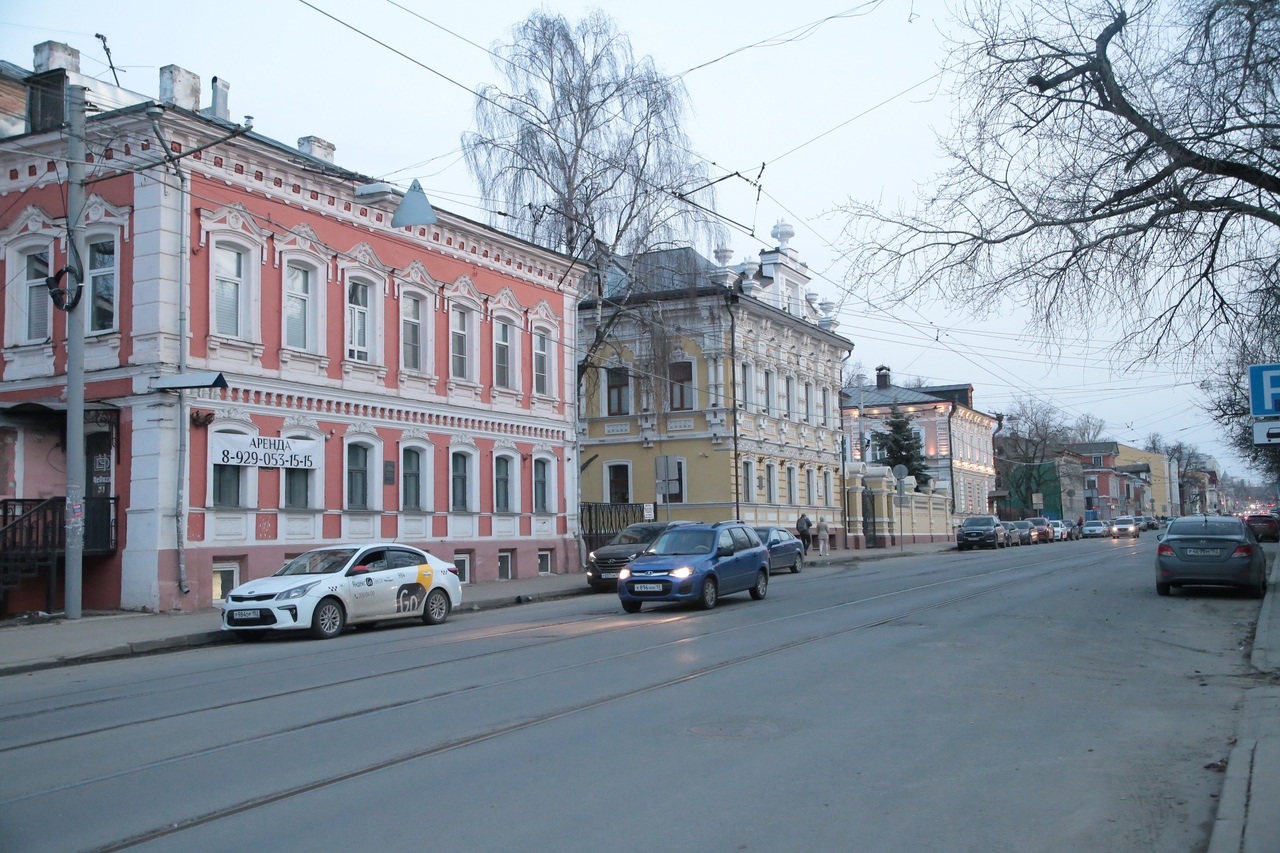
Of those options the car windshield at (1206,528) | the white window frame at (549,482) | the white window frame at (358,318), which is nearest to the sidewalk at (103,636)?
the white window frame at (358,318)

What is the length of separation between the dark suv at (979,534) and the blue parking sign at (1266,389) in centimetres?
4458

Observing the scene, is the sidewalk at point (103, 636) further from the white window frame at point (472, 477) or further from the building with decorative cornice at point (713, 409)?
the building with decorative cornice at point (713, 409)

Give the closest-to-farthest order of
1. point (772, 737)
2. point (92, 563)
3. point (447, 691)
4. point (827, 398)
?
point (772, 737) < point (447, 691) < point (92, 563) < point (827, 398)

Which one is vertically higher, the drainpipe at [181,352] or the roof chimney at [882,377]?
the roof chimney at [882,377]

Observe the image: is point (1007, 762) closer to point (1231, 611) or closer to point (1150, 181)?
point (1150, 181)

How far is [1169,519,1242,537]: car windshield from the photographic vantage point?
21281mm

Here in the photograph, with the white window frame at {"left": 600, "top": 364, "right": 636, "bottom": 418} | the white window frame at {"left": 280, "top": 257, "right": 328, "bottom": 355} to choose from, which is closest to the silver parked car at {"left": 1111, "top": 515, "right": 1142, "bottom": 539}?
the white window frame at {"left": 600, "top": 364, "right": 636, "bottom": 418}

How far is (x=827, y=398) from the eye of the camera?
5541 centimetres

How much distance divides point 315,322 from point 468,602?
7.19m

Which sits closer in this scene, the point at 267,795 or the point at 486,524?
the point at 267,795

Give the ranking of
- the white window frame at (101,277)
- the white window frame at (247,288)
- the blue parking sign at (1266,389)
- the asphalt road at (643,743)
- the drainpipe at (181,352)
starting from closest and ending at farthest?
1. the asphalt road at (643,743)
2. the blue parking sign at (1266,389)
3. the drainpipe at (181,352)
4. the white window frame at (101,277)
5. the white window frame at (247,288)

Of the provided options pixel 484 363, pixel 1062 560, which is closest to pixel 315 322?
pixel 484 363

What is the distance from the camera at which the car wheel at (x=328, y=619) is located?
1719 centimetres

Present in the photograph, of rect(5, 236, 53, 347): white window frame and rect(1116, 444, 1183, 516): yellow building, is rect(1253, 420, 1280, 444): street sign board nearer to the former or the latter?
rect(5, 236, 53, 347): white window frame
